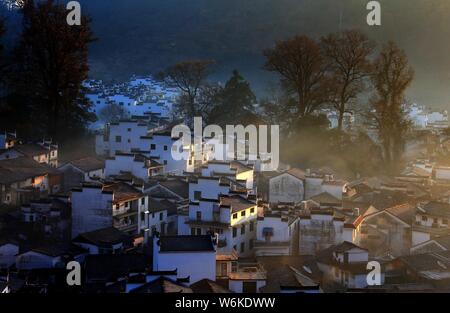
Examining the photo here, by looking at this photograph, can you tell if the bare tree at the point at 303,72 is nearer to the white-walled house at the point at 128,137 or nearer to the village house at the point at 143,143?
the village house at the point at 143,143

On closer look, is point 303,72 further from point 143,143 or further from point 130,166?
point 130,166

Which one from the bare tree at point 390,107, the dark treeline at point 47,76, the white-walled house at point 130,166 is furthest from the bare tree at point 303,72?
the white-walled house at point 130,166

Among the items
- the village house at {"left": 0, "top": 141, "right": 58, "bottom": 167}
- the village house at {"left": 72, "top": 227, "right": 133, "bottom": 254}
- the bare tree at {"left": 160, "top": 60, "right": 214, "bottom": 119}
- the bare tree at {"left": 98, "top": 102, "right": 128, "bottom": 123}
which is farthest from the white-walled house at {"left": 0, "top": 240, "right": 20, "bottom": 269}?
the bare tree at {"left": 98, "top": 102, "right": 128, "bottom": 123}

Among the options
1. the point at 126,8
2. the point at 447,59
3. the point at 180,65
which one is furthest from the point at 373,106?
the point at 126,8

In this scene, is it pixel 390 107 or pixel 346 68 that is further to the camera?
pixel 346 68

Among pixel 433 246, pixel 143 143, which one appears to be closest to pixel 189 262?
pixel 433 246

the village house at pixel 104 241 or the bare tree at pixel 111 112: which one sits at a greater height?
the bare tree at pixel 111 112
